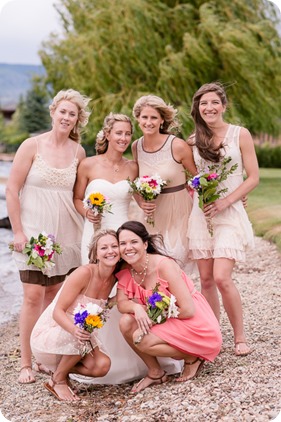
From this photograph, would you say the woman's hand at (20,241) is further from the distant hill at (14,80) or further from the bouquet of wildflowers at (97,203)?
the distant hill at (14,80)

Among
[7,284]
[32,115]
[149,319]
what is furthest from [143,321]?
[32,115]

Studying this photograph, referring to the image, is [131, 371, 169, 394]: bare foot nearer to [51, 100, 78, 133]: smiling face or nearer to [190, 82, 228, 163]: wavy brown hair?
[190, 82, 228, 163]: wavy brown hair

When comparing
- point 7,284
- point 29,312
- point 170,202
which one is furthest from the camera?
point 7,284

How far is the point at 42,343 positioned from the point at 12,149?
25477mm

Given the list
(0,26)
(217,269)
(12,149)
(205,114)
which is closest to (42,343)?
(217,269)

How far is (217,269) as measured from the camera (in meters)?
5.04

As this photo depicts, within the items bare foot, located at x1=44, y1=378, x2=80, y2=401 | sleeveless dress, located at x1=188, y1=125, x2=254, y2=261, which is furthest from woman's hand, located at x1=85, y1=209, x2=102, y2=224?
→ bare foot, located at x1=44, y1=378, x2=80, y2=401

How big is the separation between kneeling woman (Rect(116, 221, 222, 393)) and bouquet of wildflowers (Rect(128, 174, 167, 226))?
1.57ft

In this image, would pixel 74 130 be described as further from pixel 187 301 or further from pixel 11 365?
pixel 11 365

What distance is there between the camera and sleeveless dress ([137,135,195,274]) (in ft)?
17.3

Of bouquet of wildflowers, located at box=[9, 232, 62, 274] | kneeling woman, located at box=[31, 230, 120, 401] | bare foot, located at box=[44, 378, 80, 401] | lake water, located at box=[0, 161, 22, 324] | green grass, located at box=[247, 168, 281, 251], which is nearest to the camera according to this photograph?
kneeling woman, located at box=[31, 230, 120, 401]

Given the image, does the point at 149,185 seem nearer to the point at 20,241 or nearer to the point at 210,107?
the point at 210,107

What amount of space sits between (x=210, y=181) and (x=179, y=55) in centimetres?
1214

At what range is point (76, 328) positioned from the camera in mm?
4492
